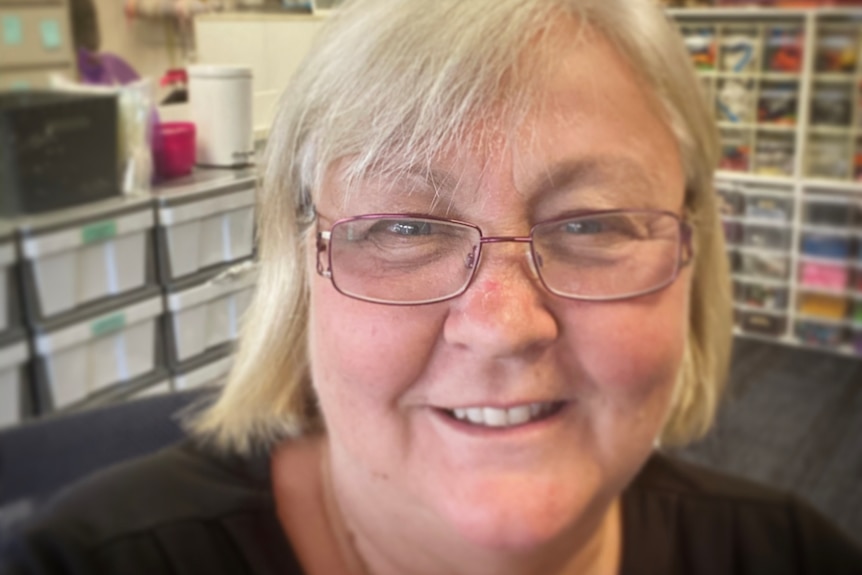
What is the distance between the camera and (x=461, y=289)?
1.89 feet

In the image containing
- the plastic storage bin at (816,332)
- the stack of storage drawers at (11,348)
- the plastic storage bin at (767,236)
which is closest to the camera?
the stack of storage drawers at (11,348)

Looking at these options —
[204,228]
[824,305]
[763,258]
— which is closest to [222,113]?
[204,228]

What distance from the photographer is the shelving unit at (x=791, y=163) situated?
1167 mm

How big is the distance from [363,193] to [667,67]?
0.86 ft

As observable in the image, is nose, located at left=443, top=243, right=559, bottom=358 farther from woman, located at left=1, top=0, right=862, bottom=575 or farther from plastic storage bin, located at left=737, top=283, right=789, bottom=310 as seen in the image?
plastic storage bin, located at left=737, top=283, right=789, bottom=310

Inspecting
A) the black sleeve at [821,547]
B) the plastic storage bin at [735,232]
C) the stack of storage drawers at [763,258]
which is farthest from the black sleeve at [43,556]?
the stack of storage drawers at [763,258]

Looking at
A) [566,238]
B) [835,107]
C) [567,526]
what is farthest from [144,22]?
[835,107]

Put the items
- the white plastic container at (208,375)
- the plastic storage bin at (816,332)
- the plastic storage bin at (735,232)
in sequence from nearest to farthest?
the white plastic container at (208,375) < the plastic storage bin at (735,232) < the plastic storage bin at (816,332)

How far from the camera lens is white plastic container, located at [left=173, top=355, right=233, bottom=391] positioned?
26.2 inches

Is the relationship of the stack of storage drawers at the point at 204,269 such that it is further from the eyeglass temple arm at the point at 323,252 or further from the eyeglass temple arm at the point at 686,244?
the eyeglass temple arm at the point at 686,244

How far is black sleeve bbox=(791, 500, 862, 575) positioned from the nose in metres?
0.42

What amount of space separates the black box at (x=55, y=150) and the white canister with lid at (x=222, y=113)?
3.2 inches

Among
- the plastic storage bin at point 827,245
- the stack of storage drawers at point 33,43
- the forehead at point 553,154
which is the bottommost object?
the plastic storage bin at point 827,245

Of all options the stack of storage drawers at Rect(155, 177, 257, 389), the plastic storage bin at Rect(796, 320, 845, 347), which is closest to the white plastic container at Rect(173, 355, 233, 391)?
the stack of storage drawers at Rect(155, 177, 257, 389)
